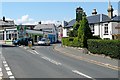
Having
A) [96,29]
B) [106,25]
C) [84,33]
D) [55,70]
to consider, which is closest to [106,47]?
[55,70]

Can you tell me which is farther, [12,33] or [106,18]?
[12,33]

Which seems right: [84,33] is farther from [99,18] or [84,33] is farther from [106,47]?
[99,18]

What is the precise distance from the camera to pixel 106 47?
27.7 meters

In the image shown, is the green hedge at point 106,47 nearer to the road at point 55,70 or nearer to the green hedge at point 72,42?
the road at point 55,70

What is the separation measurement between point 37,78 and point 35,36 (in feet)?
231

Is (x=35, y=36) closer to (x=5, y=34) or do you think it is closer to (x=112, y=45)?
(x=5, y=34)

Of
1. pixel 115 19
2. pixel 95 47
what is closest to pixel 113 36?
pixel 115 19

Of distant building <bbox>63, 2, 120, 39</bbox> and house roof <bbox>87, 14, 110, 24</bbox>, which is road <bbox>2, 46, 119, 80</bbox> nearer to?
distant building <bbox>63, 2, 120, 39</bbox>

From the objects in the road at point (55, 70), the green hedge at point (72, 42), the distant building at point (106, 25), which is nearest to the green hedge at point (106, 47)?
the road at point (55, 70)

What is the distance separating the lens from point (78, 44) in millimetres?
41250

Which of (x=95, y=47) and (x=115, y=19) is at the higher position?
(x=115, y=19)

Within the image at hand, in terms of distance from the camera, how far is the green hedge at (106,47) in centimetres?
2499

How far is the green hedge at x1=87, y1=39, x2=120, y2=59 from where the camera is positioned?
2499 centimetres

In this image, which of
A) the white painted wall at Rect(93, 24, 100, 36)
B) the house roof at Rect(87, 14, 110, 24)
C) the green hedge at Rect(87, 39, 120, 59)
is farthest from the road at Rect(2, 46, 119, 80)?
the house roof at Rect(87, 14, 110, 24)
